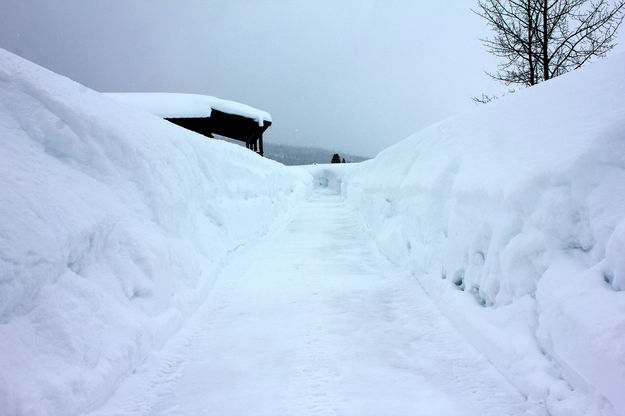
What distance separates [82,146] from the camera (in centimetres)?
279

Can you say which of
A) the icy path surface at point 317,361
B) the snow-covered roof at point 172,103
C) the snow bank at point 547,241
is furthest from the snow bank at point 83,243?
the snow-covered roof at point 172,103

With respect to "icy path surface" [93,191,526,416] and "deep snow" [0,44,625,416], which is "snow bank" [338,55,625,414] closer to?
"deep snow" [0,44,625,416]

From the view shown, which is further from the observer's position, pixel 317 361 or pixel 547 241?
pixel 317 361

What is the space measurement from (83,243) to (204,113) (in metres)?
10.8

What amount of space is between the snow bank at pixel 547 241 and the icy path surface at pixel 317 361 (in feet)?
0.81

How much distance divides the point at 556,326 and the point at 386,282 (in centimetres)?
227

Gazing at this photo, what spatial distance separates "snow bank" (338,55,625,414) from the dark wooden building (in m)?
9.58

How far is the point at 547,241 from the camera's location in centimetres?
212

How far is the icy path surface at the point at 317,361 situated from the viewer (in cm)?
185

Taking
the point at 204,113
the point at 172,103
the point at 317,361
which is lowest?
the point at 317,361

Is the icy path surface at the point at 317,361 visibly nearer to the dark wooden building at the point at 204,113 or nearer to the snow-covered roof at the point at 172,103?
the dark wooden building at the point at 204,113

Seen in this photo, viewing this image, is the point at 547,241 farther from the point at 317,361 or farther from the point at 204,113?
the point at 204,113

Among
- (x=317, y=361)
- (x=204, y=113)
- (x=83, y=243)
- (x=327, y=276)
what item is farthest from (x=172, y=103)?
(x=317, y=361)

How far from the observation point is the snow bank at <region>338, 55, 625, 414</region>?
1612 mm
